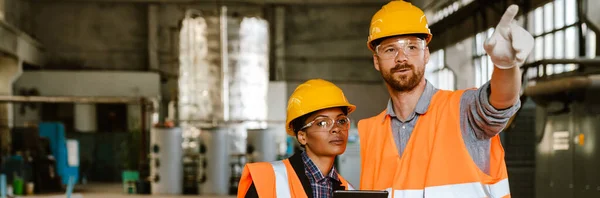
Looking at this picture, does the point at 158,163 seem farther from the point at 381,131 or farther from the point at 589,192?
the point at 381,131

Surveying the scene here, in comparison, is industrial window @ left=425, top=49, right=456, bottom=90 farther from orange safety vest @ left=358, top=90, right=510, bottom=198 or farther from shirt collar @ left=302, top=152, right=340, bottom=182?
orange safety vest @ left=358, top=90, right=510, bottom=198

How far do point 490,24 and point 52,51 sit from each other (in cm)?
1392

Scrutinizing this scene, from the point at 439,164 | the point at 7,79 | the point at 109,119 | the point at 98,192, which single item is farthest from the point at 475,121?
the point at 109,119

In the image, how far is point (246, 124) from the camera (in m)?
16.6

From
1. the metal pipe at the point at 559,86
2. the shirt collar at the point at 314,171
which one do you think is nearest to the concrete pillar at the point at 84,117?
the metal pipe at the point at 559,86

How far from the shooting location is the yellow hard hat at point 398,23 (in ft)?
7.27

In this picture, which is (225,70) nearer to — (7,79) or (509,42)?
(7,79)

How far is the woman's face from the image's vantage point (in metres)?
2.58

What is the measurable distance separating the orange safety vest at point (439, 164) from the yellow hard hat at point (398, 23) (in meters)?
0.27

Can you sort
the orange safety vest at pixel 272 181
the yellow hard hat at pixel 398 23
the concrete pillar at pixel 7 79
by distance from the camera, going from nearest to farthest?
the yellow hard hat at pixel 398 23 → the orange safety vest at pixel 272 181 → the concrete pillar at pixel 7 79

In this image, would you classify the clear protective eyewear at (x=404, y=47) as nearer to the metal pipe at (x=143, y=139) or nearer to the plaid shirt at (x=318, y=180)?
the plaid shirt at (x=318, y=180)

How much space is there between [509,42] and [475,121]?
0.40 m

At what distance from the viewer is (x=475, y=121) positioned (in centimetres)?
204

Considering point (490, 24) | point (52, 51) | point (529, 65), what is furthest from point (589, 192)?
point (52, 51)
